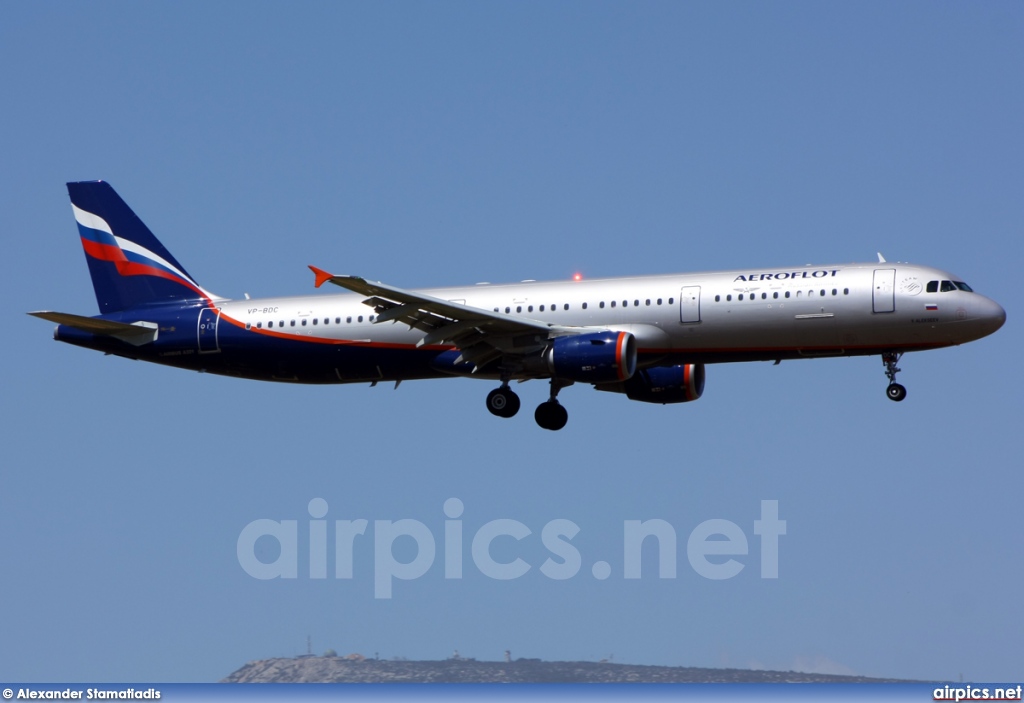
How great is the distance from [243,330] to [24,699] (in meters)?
13.2

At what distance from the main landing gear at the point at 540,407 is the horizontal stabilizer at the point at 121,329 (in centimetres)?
1172

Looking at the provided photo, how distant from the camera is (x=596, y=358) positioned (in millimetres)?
40188

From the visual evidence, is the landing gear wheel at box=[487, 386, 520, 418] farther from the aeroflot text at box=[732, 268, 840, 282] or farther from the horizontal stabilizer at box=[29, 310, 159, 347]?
the horizontal stabilizer at box=[29, 310, 159, 347]

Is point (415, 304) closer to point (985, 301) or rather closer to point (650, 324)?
point (650, 324)

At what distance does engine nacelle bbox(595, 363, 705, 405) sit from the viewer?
46.4 m

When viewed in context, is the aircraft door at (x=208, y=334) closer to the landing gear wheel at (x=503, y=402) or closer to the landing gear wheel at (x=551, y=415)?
the landing gear wheel at (x=503, y=402)

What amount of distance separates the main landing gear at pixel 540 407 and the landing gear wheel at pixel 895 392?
969 centimetres

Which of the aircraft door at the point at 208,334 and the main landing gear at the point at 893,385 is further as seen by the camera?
the aircraft door at the point at 208,334

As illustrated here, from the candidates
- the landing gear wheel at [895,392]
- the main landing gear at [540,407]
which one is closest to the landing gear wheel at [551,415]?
the main landing gear at [540,407]

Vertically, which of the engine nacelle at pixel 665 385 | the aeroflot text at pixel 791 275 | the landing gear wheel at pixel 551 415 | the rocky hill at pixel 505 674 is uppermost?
the aeroflot text at pixel 791 275

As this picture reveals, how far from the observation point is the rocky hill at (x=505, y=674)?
72.2 m

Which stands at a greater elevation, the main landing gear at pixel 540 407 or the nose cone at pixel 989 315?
the nose cone at pixel 989 315

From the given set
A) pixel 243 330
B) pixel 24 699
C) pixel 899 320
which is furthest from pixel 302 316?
pixel 899 320

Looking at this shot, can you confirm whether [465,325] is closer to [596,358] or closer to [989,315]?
[596,358]
